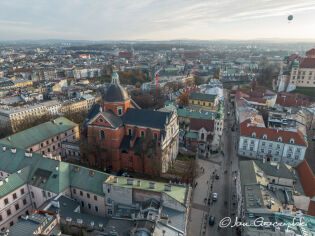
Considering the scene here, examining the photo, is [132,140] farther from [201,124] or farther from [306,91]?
[306,91]

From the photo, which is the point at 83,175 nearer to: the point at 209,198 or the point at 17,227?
the point at 17,227

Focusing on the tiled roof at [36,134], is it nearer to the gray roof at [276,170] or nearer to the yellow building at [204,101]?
the yellow building at [204,101]

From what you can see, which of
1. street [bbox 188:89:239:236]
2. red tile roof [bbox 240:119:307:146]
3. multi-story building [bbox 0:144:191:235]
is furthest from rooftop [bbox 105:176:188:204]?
red tile roof [bbox 240:119:307:146]

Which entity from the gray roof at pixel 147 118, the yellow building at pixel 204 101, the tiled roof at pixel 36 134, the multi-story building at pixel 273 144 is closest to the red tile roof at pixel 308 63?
the yellow building at pixel 204 101

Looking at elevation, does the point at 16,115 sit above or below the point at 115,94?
below

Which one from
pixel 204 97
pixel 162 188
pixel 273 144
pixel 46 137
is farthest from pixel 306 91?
pixel 46 137
